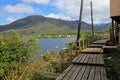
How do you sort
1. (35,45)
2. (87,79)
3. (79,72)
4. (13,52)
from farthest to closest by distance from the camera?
(35,45) → (13,52) → (79,72) → (87,79)

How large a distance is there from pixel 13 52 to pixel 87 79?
15.7ft

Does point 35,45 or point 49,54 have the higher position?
point 35,45

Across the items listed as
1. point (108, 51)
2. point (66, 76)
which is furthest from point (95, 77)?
point (108, 51)

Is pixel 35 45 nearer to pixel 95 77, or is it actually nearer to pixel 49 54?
pixel 95 77

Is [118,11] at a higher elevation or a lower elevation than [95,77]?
higher

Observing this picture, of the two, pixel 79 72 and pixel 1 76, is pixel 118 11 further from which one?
pixel 1 76

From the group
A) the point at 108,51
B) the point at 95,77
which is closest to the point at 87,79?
the point at 95,77

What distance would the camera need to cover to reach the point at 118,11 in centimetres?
1471

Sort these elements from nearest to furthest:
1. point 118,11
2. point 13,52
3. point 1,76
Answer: point 1,76 < point 13,52 < point 118,11

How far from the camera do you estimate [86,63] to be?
11.4 metres

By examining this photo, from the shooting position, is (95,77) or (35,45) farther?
→ (35,45)

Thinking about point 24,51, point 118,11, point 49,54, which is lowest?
point 49,54

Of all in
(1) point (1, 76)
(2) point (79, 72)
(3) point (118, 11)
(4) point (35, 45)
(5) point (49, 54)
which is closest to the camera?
(2) point (79, 72)

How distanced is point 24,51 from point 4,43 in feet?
4.80
